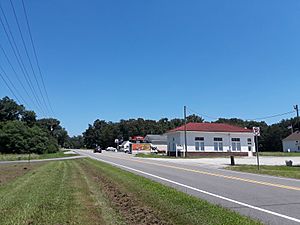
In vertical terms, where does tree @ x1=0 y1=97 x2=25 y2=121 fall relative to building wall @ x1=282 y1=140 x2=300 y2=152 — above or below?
above

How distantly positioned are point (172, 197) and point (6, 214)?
187 inches

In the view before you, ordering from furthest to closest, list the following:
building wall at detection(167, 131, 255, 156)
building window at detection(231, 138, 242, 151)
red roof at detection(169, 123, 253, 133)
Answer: building window at detection(231, 138, 242, 151) → red roof at detection(169, 123, 253, 133) → building wall at detection(167, 131, 255, 156)

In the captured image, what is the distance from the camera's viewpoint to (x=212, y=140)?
2672 inches

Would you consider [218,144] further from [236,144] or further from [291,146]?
[291,146]

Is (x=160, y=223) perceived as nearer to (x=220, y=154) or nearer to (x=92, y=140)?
(x=220, y=154)

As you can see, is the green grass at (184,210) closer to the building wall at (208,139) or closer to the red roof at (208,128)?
the building wall at (208,139)

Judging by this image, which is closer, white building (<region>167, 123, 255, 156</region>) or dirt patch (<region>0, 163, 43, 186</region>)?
dirt patch (<region>0, 163, 43, 186</region>)

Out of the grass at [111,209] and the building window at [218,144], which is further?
the building window at [218,144]

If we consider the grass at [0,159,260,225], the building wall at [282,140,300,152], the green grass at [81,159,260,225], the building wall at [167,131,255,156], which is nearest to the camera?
the green grass at [81,159,260,225]

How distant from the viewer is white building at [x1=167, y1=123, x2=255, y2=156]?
66.2m

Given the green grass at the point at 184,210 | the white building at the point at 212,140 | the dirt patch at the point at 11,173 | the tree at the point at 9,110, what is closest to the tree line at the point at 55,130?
the tree at the point at 9,110

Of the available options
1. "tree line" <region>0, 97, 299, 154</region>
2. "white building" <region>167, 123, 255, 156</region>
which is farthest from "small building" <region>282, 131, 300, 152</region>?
"white building" <region>167, 123, 255, 156</region>

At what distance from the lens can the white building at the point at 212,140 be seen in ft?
217

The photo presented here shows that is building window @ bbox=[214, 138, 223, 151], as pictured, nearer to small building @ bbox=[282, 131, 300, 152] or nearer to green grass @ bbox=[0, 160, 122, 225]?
small building @ bbox=[282, 131, 300, 152]
